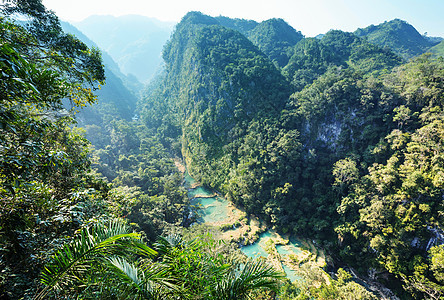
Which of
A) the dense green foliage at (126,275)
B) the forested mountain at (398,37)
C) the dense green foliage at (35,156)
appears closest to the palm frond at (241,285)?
the dense green foliage at (126,275)

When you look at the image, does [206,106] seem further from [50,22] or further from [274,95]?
[50,22]

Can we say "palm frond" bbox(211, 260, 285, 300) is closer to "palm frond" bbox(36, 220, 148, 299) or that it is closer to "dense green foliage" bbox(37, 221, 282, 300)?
"dense green foliage" bbox(37, 221, 282, 300)

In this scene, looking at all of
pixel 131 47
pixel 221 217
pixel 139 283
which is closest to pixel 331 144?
pixel 221 217

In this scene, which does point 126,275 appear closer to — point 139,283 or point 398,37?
point 139,283

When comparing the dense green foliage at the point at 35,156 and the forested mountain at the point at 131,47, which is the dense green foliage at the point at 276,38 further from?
the forested mountain at the point at 131,47

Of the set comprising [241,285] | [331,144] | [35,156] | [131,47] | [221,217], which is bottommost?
[221,217]

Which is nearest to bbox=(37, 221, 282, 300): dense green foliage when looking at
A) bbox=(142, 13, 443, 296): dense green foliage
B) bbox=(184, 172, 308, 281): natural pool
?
bbox=(184, 172, 308, 281): natural pool
